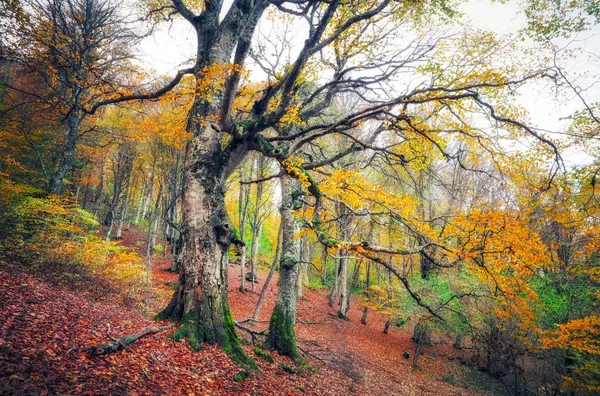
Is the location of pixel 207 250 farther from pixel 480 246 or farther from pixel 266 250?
pixel 266 250

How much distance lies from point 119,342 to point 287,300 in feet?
14.2

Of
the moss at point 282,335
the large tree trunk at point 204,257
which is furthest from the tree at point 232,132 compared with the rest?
the moss at point 282,335

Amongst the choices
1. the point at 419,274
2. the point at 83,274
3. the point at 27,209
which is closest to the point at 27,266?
the point at 83,274

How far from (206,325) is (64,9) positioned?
13706 mm

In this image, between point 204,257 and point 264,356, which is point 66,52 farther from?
point 264,356

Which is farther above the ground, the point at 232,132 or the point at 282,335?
the point at 232,132

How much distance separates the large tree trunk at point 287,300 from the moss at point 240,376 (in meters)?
2.38

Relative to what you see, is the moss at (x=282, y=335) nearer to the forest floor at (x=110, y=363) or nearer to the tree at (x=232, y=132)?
the forest floor at (x=110, y=363)

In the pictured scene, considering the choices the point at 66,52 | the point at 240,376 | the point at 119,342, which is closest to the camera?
the point at 119,342

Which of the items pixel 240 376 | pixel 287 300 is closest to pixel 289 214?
pixel 287 300

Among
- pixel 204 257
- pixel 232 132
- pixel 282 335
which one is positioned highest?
pixel 232 132

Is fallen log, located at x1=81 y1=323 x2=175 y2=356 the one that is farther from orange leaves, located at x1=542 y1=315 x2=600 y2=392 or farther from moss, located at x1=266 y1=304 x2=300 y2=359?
orange leaves, located at x1=542 y1=315 x2=600 y2=392

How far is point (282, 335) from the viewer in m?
7.02

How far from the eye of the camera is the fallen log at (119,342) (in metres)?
3.22
